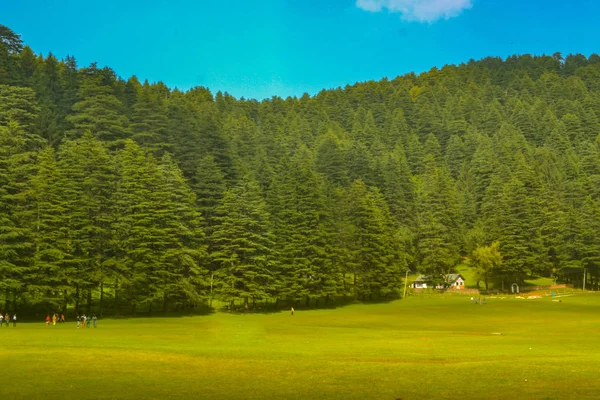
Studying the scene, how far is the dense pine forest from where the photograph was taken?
226ft

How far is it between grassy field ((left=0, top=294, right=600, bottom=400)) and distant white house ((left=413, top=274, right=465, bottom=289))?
5270 cm

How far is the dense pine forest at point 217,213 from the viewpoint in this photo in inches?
2707

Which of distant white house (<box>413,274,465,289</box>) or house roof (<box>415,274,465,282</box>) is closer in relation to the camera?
distant white house (<box>413,274,465,289</box>)

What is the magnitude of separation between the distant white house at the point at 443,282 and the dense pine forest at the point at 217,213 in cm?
232

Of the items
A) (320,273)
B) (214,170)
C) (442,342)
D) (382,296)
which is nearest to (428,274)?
(382,296)

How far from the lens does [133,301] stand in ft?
233

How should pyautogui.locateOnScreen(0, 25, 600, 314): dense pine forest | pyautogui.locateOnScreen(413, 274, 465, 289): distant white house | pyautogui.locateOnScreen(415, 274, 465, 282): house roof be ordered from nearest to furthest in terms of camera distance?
1. pyautogui.locateOnScreen(0, 25, 600, 314): dense pine forest
2. pyautogui.locateOnScreen(413, 274, 465, 289): distant white house
3. pyautogui.locateOnScreen(415, 274, 465, 282): house roof

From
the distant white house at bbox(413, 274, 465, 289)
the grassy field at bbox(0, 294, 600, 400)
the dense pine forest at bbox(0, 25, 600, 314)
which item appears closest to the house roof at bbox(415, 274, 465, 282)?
the distant white house at bbox(413, 274, 465, 289)

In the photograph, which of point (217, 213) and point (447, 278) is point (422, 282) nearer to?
point (447, 278)

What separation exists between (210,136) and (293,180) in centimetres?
2882

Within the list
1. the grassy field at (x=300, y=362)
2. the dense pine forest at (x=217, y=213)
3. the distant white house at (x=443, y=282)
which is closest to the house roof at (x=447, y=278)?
the distant white house at (x=443, y=282)

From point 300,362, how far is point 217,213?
221 ft

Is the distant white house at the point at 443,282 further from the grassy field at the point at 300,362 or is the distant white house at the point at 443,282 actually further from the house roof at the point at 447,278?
the grassy field at the point at 300,362

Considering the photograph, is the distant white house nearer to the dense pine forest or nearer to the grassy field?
the dense pine forest
